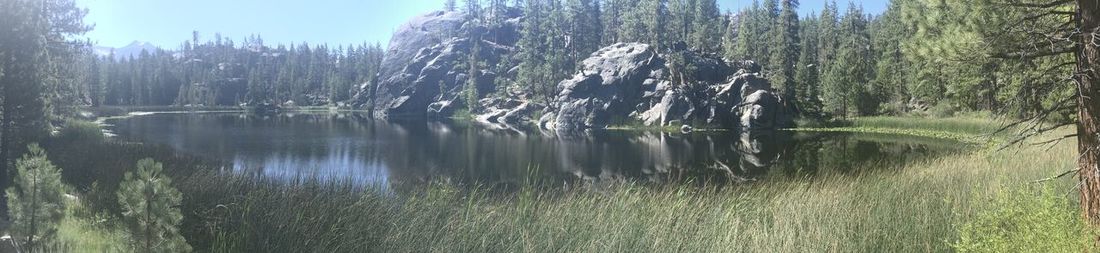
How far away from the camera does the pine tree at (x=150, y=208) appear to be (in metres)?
4.58

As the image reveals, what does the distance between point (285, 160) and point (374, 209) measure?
2519cm

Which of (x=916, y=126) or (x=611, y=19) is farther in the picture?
(x=611, y=19)

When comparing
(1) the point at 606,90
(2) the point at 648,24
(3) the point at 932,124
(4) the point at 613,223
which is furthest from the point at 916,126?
(4) the point at 613,223

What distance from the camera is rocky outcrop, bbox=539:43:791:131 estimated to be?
73125 mm

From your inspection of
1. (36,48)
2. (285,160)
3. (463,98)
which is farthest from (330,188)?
(463,98)

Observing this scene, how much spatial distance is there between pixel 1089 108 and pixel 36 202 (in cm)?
898

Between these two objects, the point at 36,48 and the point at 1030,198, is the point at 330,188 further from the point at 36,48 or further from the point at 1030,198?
the point at 36,48

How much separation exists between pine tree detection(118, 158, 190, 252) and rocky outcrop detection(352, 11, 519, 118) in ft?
371

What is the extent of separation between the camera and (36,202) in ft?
18.0

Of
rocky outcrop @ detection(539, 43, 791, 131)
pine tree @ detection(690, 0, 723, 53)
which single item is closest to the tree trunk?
rocky outcrop @ detection(539, 43, 791, 131)

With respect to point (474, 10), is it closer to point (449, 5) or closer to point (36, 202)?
point (449, 5)

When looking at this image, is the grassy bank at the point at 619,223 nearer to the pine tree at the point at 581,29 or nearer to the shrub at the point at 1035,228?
the shrub at the point at 1035,228

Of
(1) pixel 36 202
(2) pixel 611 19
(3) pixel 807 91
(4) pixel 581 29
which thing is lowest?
(1) pixel 36 202

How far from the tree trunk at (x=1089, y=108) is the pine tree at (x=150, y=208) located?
7.13 meters
